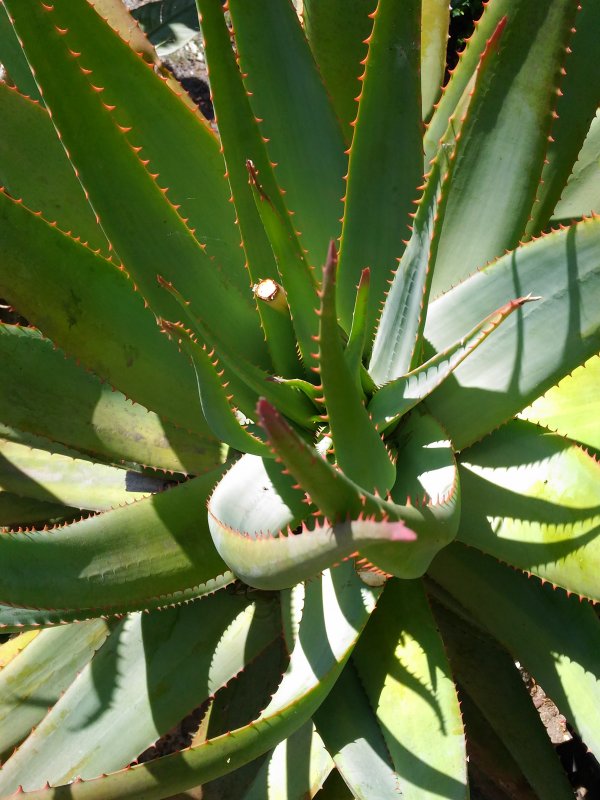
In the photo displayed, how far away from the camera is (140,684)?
1.31 meters

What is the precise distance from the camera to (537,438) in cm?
108

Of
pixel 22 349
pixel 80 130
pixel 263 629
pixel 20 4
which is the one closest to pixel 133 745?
pixel 263 629

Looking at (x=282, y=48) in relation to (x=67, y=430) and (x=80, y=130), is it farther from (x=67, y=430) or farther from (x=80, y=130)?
(x=67, y=430)

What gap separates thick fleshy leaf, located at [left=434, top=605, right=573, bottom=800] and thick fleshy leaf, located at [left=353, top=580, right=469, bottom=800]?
0.32m

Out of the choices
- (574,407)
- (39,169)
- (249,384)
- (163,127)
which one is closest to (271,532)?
(249,384)

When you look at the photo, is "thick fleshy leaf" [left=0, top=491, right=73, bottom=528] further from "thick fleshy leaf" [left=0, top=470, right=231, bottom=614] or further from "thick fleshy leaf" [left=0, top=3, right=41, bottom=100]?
"thick fleshy leaf" [left=0, top=3, right=41, bottom=100]

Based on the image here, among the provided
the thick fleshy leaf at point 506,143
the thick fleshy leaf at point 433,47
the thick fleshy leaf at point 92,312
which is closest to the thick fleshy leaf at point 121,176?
the thick fleshy leaf at point 92,312

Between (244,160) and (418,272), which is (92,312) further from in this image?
(418,272)

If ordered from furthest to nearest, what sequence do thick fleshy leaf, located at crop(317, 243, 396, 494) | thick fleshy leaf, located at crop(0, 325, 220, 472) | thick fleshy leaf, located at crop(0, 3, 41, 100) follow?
1. thick fleshy leaf, located at crop(0, 3, 41, 100)
2. thick fleshy leaf, located at crop(0, 325, 220, 472)
3. thick fleshy leaf, located at crop(317, 243, 396, 494)

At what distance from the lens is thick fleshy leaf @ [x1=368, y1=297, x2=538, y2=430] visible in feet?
2.81

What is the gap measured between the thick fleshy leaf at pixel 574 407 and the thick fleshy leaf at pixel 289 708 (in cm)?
40

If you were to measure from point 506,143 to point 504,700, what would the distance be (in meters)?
0.98

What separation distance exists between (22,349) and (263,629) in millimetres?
646

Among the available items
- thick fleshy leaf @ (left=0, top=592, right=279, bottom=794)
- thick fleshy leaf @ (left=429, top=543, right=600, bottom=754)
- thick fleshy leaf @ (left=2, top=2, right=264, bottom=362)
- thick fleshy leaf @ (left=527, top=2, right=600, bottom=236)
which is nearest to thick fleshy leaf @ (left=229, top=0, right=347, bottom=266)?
thick fleshy leaf @ (left=2, top=2, right=264, bottom=362)
